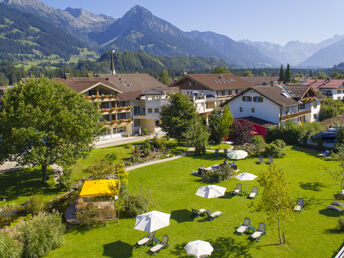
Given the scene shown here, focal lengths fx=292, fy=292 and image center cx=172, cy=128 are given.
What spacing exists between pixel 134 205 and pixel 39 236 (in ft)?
25.5

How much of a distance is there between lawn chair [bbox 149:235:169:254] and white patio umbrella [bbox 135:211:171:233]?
0.84 m

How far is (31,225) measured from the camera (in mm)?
20312

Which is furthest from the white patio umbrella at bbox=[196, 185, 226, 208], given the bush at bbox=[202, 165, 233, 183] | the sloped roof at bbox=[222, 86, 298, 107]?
the sloped roof at bbox=[222, 86, 298, 107]

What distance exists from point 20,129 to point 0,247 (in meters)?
12.8

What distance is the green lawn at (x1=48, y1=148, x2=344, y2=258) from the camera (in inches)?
750

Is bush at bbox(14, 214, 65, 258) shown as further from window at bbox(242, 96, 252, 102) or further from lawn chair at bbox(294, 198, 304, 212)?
window at bbox(242, 96, 252, 102)

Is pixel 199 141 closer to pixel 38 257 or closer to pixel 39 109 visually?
pixel 39 109

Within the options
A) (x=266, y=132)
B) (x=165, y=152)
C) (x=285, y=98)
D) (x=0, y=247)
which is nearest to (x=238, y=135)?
(x=266, y=132)

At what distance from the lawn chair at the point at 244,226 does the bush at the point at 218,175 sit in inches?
403

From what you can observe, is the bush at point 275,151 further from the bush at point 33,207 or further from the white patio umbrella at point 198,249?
the bush at point 33,207

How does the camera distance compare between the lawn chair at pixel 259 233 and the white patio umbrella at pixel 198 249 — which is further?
the lawn chair at pixel 259 233

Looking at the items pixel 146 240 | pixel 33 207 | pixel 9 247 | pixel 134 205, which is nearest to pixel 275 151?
pixel 134 205

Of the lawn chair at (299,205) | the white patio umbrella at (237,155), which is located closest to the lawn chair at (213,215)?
the lawn chair at (299,205)

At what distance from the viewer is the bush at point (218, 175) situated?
32.1m
